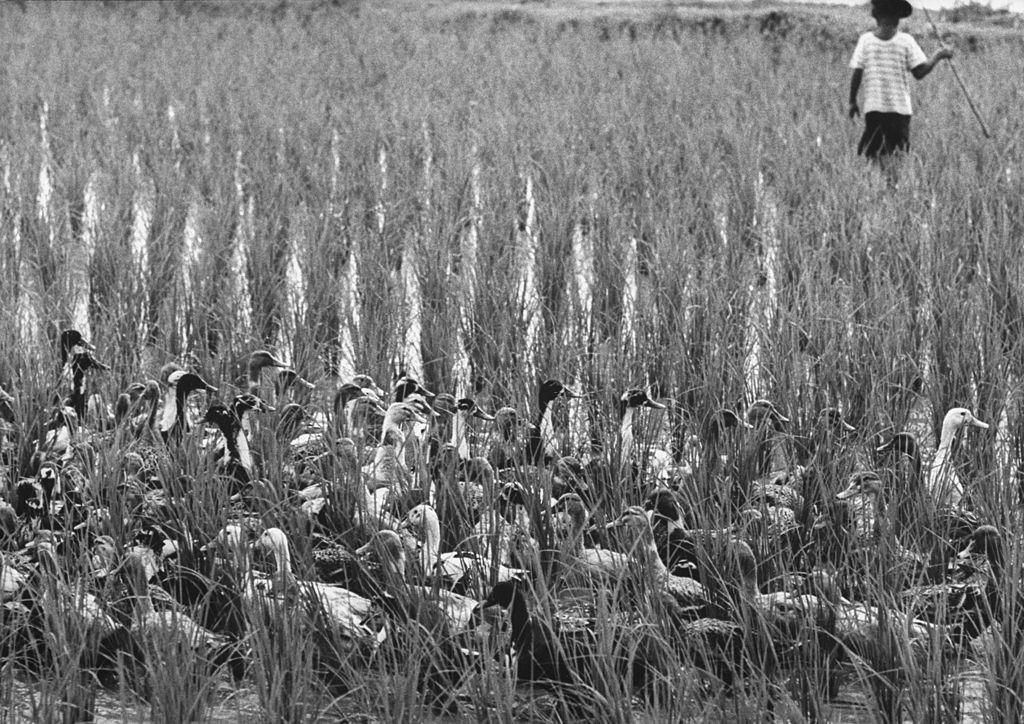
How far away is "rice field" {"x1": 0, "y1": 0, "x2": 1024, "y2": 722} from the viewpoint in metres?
2.66

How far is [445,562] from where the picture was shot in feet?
9.97

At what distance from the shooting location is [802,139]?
25.6ft

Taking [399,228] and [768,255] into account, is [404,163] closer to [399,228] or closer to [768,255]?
[399,228]

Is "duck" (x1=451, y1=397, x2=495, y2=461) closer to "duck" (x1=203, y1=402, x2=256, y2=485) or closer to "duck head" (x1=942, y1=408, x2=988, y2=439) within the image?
"duck" (x1=203, y1=402, x2=256, y2=485)

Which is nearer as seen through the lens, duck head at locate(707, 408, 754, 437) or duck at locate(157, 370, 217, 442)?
duck head at locate(707, 408, 754, 437)

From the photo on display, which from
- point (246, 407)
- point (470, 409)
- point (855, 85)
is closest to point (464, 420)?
point (470, 409)

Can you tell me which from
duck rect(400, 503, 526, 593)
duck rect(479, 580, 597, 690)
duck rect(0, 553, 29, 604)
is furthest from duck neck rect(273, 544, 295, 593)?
duck rect(0, 553, 29, 604)

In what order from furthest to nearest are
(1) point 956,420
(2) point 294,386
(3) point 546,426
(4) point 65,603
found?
(2) point 294,386, (3) point 546,426, (1) point 956,420, (4) point 65,603

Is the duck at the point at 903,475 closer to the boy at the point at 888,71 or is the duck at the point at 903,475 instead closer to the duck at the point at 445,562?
the duck at the point at 445,562

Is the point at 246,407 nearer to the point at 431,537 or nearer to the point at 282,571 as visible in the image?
the point at 431,537

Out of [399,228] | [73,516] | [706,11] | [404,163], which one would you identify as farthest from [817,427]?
[706,11]

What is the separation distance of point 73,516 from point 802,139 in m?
5.44

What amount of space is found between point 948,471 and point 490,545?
1.08 meters

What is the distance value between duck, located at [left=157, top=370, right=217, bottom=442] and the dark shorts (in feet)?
15.5
